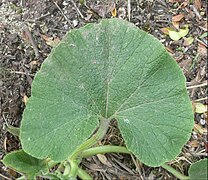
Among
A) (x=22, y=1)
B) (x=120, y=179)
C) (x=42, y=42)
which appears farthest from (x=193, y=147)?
(x=22, y=1)

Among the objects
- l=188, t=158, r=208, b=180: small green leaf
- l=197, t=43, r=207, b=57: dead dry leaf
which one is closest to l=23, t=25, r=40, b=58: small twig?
l=197, t=43, r=207, b=57: dead dry leaf

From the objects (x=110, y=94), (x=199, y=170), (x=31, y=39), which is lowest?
(x=199, y=170)

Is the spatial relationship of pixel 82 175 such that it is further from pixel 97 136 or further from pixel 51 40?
pixel 51 40

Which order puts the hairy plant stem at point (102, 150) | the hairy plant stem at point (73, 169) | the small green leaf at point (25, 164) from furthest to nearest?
the hairy plant stem at point (102, 150)
the hairy plant stem at point (73, 169)
the small green leaf at point (25, 164)

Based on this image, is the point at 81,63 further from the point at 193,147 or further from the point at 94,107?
the point at 193,147

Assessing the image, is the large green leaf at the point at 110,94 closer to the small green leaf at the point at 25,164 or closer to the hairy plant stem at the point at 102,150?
the small green leaf at the point at 25,164

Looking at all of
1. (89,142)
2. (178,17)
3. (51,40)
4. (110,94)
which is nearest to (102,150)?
(89,142)

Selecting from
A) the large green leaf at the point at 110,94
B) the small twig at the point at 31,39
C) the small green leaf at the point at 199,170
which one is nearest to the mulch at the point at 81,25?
the small twig at the point at 31,39
